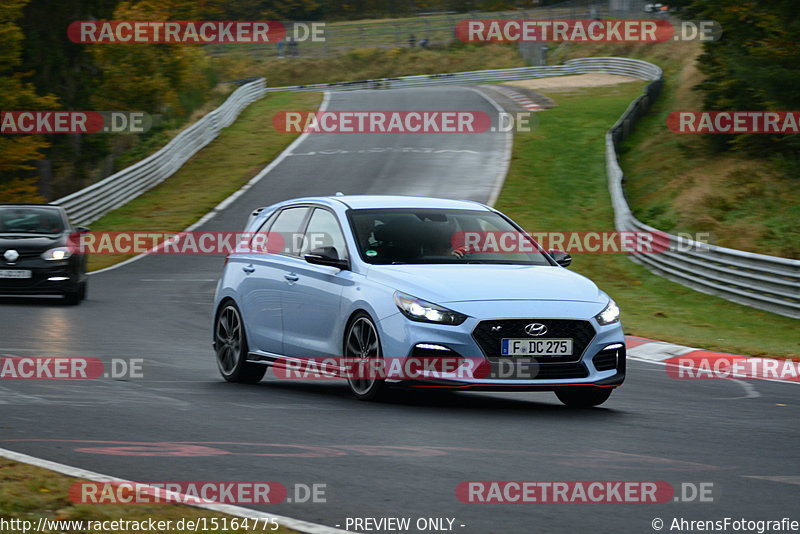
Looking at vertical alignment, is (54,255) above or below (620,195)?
above

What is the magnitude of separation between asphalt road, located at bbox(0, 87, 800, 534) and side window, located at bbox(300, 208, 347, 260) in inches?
47.8

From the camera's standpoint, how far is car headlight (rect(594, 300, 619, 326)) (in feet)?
32.9

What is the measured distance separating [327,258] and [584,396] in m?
2.28

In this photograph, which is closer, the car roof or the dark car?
the car roof

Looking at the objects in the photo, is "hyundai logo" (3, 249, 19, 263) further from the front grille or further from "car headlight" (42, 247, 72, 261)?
the front grille

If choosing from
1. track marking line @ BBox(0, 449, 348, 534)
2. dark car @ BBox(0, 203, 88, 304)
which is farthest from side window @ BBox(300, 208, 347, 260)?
dark car @ BBox(0, 203, 88, 304)

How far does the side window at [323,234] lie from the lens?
10.9 metres

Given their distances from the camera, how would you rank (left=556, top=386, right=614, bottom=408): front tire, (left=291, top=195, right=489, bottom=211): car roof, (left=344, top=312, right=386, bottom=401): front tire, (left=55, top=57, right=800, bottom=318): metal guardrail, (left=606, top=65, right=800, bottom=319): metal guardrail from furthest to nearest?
(left=55, top=57, right=800, bottom=318): metal guardrail < (left=606, top=65, right=800, bottom=319): metal guardrail < (left=291, top=195, right=489, bottom=211): car roof < (left=556, top=386, right=614, bottom=408): front tire < (left=344, top=312, right=386, bottom=401): front tire

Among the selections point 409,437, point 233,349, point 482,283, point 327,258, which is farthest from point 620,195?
point 409,437

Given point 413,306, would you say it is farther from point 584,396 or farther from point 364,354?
point 584,396

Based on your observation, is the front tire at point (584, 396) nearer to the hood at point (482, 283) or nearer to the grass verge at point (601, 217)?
the hood at point (482, 283)

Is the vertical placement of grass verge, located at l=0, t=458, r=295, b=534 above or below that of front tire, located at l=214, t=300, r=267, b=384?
above

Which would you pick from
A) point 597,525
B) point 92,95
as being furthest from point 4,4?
point 597,525

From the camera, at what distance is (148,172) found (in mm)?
40531
